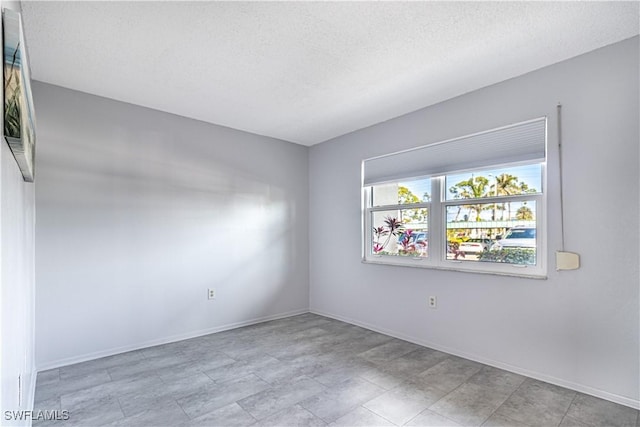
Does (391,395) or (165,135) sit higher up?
(165,135)

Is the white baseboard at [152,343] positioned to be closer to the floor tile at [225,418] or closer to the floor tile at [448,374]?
the floor tile at [225,418]

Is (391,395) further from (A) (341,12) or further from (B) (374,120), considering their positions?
(B) (374,120)

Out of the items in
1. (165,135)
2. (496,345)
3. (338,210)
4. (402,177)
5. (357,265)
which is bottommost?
(496,345)

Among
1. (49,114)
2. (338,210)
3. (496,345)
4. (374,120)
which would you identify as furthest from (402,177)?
(49,114)

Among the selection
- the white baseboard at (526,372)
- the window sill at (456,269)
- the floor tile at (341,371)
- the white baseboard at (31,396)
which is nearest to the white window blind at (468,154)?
the window sill at (456,269)

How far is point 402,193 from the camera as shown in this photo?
3.78 m

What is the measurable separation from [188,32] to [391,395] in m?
2.86

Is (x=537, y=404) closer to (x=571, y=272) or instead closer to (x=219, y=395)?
(x=571, y=272)

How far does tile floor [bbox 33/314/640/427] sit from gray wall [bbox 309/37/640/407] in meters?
0.22

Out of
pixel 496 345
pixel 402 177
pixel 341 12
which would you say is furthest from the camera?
pixel 402 177

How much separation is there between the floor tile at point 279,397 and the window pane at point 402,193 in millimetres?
2122

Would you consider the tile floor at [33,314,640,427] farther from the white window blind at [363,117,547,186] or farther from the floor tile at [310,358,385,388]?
the white window blind at [363,117,547,186]

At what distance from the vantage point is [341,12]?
1953mm

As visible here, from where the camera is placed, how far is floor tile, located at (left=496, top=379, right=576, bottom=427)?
81.0 inches
